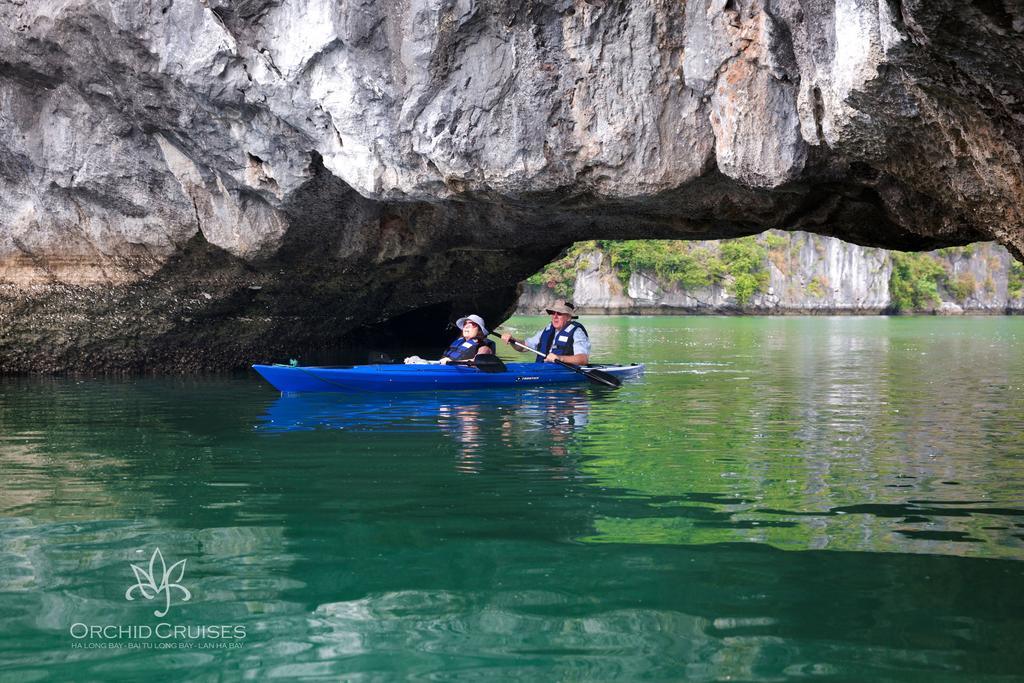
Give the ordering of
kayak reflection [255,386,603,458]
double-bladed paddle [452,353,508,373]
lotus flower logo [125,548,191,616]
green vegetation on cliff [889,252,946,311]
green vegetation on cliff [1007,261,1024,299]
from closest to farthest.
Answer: lotus flower logo [125,548,191,616]
kayak reflection [255,386,603,458]
double-bladed paddle [452,353,508,373]
green vegetation on cliff [889,252,946,311]
green vegetation on cliff [1007,261,1024,299]

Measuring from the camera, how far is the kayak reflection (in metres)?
8.70

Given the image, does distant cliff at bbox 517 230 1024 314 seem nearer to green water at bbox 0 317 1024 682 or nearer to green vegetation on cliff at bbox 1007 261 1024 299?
green vegetation on cliff at bbox 1007 261 1024 299

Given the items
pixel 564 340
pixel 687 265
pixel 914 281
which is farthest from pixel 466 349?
pixel 914 281

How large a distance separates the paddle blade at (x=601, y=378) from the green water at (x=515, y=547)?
3.28 metres

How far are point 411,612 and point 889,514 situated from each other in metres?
3.03

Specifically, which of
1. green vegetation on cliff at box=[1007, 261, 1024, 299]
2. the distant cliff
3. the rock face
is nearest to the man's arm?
the rock face

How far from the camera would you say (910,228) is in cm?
955

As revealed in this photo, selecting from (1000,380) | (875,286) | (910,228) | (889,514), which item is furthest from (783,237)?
(889,514)

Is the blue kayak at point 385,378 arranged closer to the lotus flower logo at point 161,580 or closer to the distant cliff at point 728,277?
the lotus flower logo at point 161,580

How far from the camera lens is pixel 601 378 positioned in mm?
13367

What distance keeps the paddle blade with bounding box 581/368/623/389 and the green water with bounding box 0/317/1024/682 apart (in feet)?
10.8

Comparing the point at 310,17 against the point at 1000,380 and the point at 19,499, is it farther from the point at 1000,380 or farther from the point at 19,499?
the point at 1000,380

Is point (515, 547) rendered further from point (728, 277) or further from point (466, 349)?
point (728, 277)

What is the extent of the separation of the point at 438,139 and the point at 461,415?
9.34 feet
